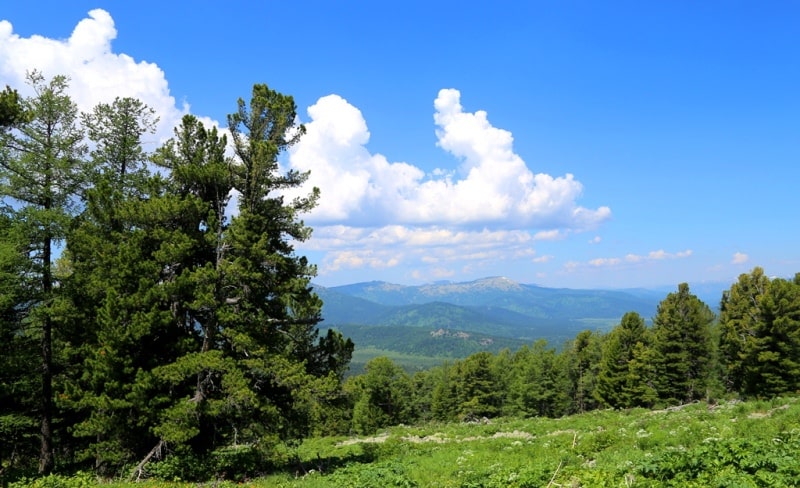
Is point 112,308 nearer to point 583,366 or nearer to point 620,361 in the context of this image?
point 620,361

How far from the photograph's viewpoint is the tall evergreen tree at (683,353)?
4972 cm

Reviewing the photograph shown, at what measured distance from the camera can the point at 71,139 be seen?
19828 mm

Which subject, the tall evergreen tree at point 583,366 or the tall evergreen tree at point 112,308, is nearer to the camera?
the tall evergreen tree at point 112,308

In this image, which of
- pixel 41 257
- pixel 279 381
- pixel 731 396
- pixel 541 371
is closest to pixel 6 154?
pixel 41 257

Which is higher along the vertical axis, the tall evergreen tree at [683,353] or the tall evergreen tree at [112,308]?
the tall evergreen tree at [112,308]

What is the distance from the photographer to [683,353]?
164ft

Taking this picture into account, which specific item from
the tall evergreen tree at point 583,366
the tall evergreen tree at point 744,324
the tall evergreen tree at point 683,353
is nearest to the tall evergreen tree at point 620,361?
the tall evergreen tree at point 683,353

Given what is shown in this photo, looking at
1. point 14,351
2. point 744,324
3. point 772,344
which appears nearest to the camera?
point 14,351

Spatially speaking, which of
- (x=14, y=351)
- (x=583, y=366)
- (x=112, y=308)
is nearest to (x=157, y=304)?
(x=112, y=308)

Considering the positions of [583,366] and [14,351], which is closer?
[14,351]

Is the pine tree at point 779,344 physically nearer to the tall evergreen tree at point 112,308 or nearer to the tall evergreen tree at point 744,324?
the tall evergreen tree at point 744,324

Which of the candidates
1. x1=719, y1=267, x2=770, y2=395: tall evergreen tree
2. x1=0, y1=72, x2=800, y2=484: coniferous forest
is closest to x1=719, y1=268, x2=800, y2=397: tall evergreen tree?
x1=719, y1=267, x2=770, y2=395: tall evergreen tree

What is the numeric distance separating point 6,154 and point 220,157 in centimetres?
838

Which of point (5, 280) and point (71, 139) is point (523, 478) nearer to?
point (5, 280)
